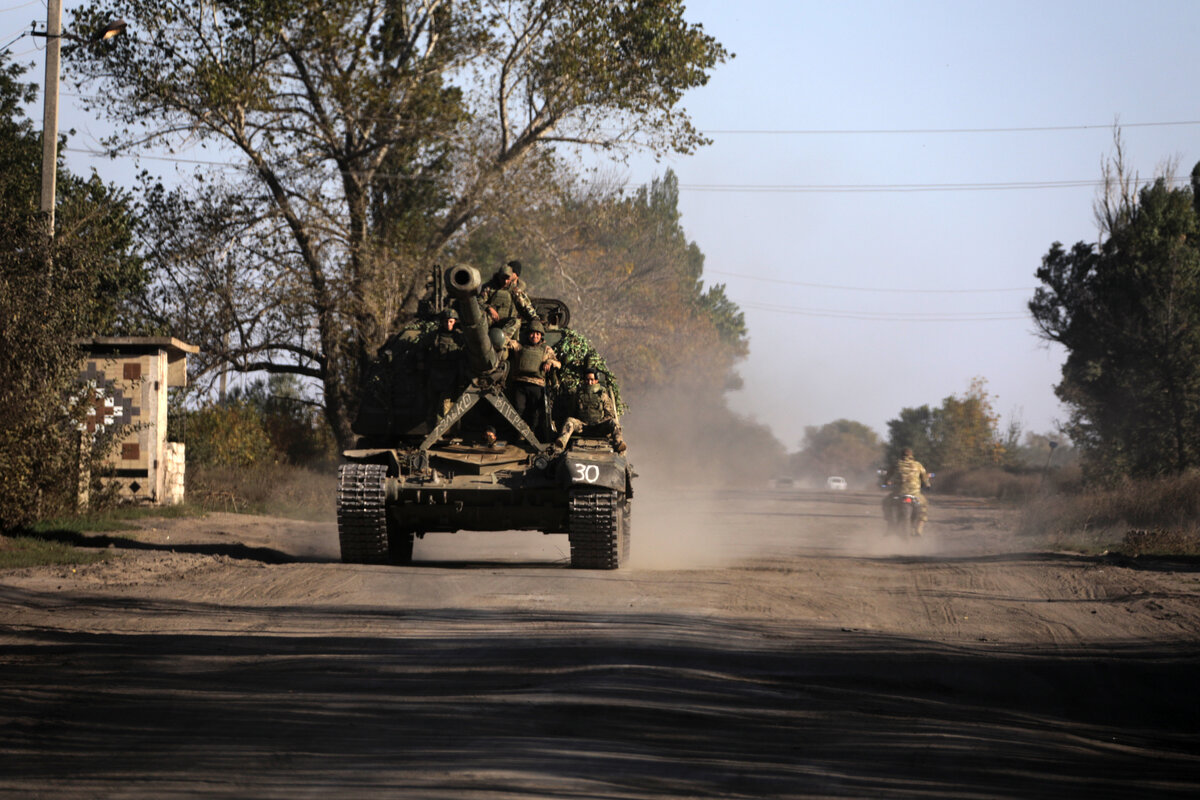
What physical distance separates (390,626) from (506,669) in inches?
77.5

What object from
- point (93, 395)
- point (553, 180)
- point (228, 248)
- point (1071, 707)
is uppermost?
point (553, 180)

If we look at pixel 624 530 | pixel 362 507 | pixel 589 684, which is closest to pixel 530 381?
pixel 624 530

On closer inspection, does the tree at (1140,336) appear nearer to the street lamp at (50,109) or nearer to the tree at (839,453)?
the street lamp at (50,109)

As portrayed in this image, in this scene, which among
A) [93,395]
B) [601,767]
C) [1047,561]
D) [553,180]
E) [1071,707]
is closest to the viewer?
[601,767]

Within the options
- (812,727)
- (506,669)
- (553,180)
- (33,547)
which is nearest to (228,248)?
(553,180)

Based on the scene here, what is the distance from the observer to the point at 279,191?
27266 millimetres

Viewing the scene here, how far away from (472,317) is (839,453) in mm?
128326

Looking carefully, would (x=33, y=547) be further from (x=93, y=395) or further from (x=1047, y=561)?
(x=1047, y=561)

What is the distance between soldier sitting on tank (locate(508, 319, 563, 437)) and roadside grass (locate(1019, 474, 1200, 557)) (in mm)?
7916

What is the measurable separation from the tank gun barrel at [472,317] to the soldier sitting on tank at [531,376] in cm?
35

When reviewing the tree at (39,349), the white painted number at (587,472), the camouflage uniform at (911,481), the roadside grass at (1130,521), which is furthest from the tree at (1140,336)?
the tree at (39,349)

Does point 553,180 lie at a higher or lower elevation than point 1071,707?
higher

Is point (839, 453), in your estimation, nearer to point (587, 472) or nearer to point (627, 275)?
point (627, 275)

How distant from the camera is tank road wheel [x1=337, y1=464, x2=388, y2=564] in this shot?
12609mm
